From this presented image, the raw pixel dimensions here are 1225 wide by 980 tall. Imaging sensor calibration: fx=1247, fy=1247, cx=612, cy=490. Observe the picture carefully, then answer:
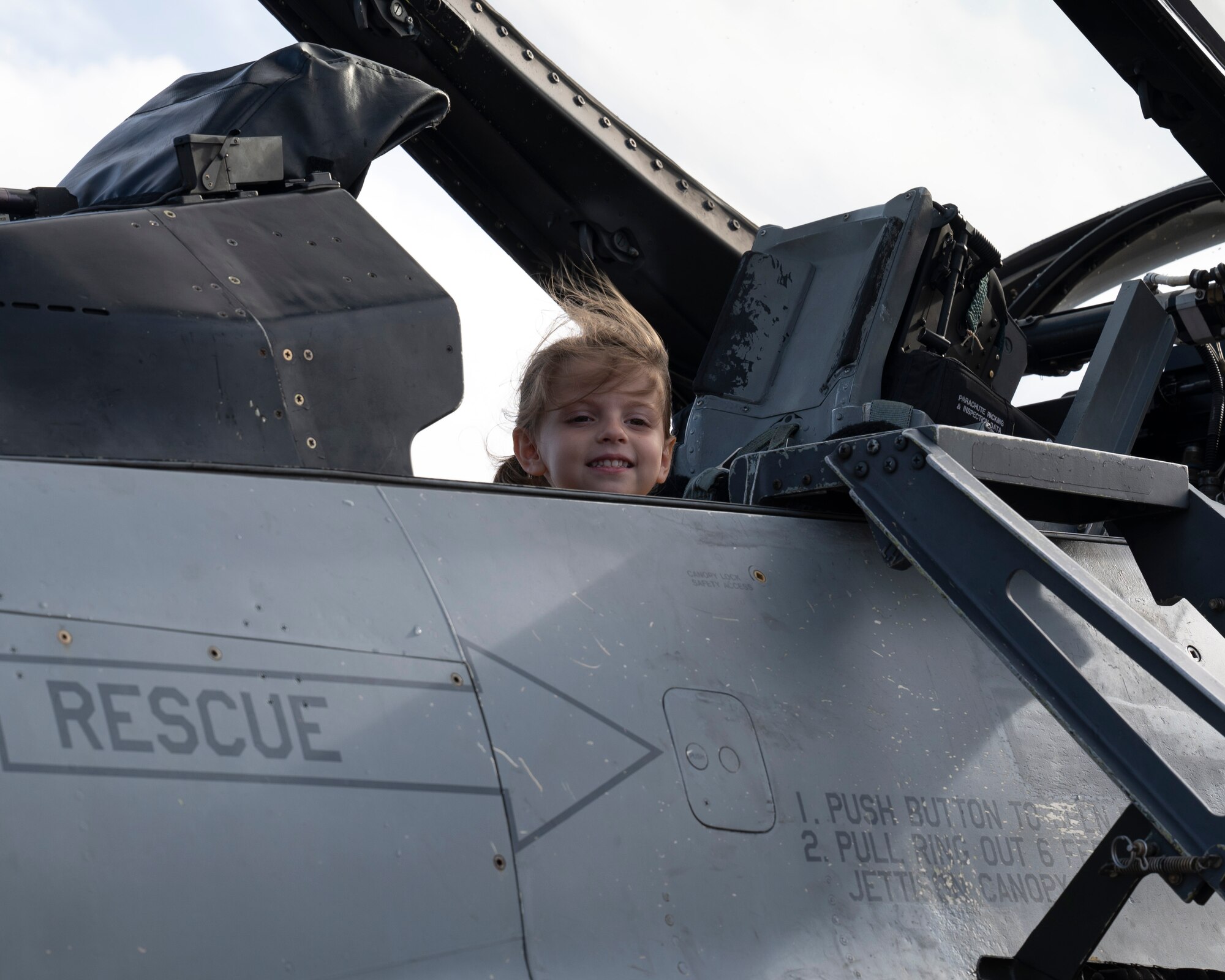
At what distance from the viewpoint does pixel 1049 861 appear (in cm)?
148

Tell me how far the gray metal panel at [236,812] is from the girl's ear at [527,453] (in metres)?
1.08

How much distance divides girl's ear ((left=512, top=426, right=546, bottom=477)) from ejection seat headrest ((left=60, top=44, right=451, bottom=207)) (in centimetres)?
53

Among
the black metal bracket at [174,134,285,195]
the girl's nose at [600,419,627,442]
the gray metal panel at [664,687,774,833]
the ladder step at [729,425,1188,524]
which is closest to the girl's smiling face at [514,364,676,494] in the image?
the girl's nose at [600,419,627,442]

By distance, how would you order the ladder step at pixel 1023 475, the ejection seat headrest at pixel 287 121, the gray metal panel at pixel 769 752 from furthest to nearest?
the ejection seat headrest at pixel 287 121
the ladder step at pixel 1023 475
the gray metal panel at pixel 769 752

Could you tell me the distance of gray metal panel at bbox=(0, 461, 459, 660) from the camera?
1007 mm

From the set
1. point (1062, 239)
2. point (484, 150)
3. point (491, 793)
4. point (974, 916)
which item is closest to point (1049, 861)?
point (974, 916)

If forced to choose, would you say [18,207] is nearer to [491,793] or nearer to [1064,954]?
[491,793]

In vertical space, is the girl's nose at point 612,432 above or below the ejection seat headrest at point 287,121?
below

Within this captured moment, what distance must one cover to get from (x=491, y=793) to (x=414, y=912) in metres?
0.13

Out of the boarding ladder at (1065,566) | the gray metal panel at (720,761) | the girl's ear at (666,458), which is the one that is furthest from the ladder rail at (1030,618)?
the girl's ear at (666,458)

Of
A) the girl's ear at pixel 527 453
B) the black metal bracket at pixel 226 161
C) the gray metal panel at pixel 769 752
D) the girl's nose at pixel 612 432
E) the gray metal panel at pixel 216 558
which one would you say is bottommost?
the gray metal panel at pixel 769 752

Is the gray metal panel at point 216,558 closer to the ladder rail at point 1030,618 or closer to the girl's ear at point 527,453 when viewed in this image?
the ladder rail at point 1030,618

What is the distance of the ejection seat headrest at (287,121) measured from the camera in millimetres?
1709

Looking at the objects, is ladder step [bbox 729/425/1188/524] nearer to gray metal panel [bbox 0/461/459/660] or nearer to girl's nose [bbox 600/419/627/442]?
girl's nose [bbox 600/419/627/442]
